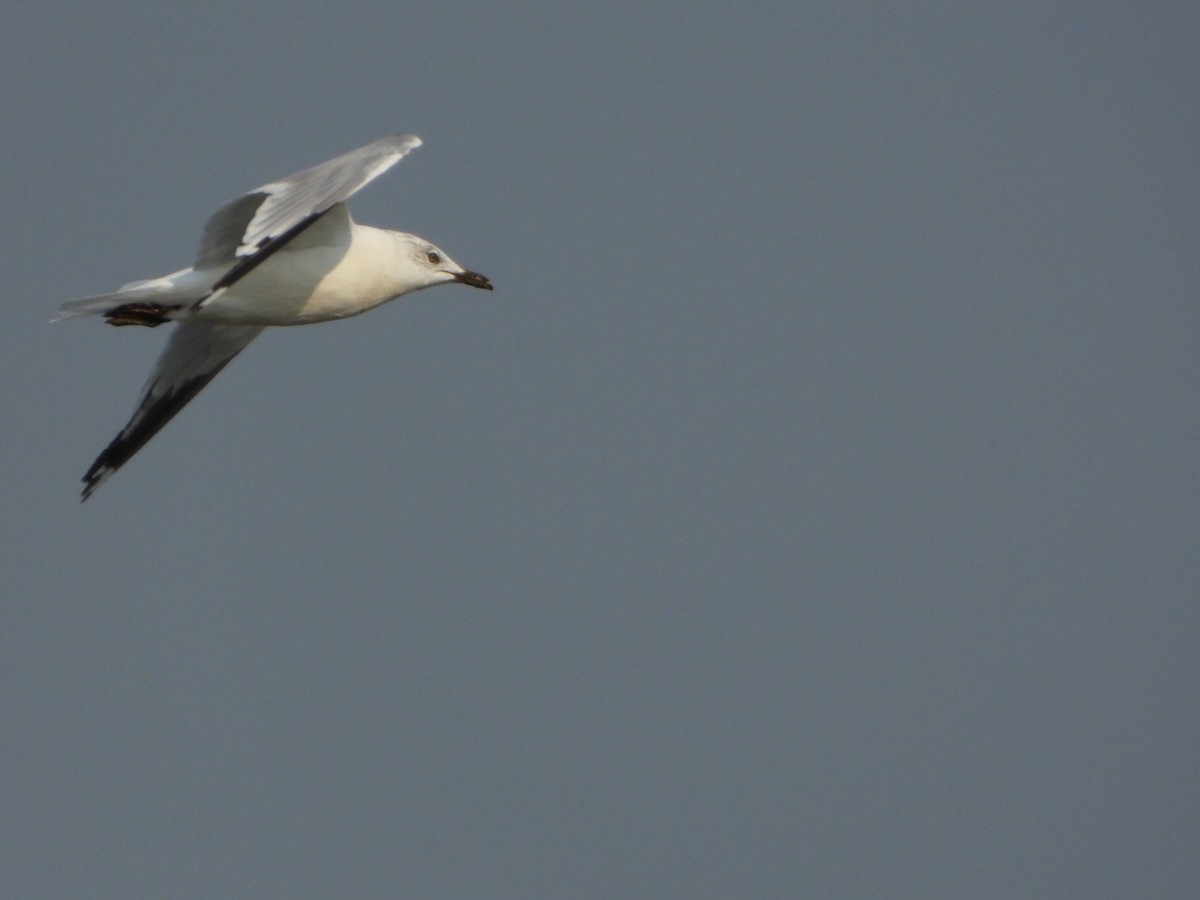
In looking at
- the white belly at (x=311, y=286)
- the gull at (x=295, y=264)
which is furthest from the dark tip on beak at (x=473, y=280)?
the white belly at (x=311, y=286)

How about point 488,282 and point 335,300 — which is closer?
point 335,300

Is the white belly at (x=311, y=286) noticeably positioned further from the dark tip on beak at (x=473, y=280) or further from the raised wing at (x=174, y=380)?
the raised wing at (x=174, y=380)

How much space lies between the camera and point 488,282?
35.1 feet

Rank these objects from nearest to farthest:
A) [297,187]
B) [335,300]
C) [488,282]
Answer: [297,187] < [335,300] < [488,282]

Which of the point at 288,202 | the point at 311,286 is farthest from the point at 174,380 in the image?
the point at 288,202

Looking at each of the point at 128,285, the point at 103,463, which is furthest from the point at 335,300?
the point at 103,463

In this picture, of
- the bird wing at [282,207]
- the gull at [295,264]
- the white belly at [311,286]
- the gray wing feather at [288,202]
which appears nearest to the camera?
the bird wing at [282,207]

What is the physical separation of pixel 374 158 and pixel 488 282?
A: 181cm

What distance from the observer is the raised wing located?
1062 cm

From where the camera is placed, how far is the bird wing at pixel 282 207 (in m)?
8.34

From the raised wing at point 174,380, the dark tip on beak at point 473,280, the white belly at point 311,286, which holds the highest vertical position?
the dark tip on beak at point 473,280

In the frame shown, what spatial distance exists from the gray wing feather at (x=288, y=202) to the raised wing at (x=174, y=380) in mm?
1345

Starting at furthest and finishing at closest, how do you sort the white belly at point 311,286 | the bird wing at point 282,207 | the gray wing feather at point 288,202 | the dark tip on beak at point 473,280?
the dark tip on beak at point 473,280 → the white belly at point 311,286 → the gray wing feather at point 288,202 → the bird wing at point 282,207

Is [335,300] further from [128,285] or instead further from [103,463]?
[103,463]
